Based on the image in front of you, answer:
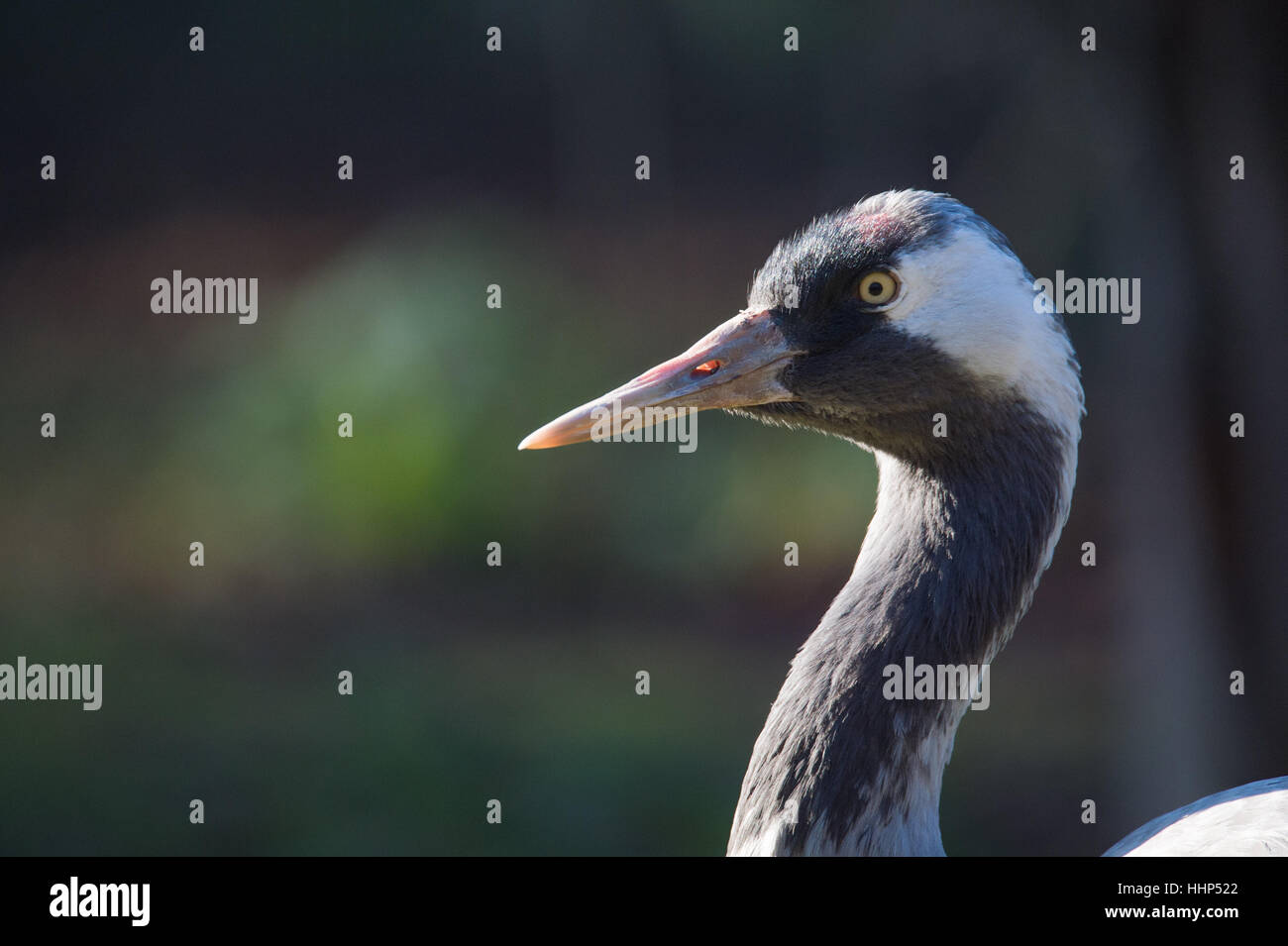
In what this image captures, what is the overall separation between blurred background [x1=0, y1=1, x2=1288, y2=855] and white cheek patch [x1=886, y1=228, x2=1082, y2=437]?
2.35 m

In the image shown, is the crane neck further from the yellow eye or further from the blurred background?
the blurred background

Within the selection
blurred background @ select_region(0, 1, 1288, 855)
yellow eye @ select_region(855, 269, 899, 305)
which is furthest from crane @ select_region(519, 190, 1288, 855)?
blurred background @ select_region(0, 1, 1288, 855)

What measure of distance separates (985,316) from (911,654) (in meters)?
0.58

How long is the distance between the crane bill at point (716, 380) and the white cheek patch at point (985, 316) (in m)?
0.25

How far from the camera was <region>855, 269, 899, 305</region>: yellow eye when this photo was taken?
7.35 ft

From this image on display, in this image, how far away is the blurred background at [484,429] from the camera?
196 inches

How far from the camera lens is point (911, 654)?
85.7 inches

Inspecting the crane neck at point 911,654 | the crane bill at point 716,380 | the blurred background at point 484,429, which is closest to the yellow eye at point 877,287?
the crane bill at point 716,380

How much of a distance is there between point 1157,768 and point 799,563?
2.14 m

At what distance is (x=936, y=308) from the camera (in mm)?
2219

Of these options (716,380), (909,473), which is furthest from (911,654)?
(716,380)

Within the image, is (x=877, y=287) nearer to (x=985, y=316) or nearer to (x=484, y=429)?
(x=985, y=316)

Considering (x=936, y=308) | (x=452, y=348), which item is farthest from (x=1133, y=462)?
Answer: (x=452, y=348)

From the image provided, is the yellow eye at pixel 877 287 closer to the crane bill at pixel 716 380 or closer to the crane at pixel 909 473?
the crane at pixel 909 473
